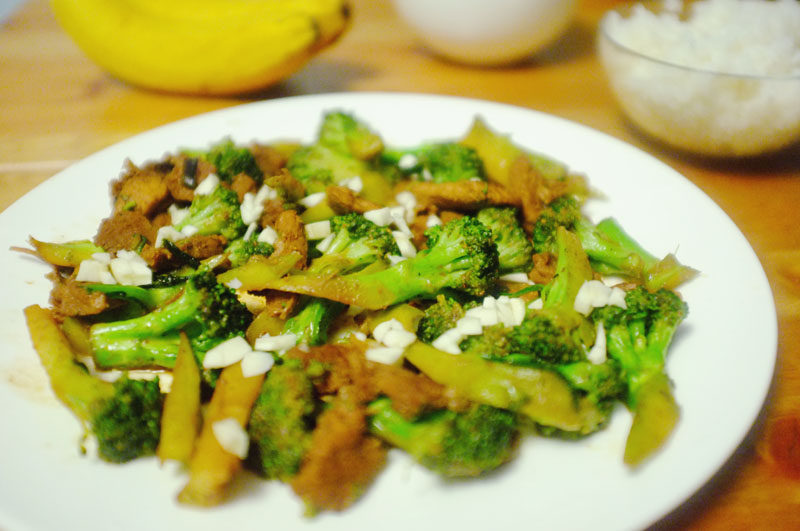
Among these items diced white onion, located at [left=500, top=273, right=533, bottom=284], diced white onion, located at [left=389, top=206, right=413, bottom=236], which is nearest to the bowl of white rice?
diced white onion, located at [left=500, top=273, right=533, bottom=284]

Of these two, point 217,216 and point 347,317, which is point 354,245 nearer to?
point 347,317

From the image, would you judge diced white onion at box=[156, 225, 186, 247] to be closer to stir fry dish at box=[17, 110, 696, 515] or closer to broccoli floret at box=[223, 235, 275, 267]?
stir fry dish at box=[17, 110, 696, 515]

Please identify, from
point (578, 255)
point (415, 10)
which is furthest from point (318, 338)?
point (415, 10)

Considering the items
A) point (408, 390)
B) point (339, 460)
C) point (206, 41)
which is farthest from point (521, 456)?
point (206, 41)

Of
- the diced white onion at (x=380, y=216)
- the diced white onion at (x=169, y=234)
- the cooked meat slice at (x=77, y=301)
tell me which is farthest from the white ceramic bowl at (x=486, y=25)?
the cooked meat slice at (x=77, y=301)

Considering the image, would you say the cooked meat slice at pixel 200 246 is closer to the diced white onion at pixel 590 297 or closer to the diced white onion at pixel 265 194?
the diced white onion at pixel 265 194

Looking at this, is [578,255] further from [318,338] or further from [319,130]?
[319,130]
